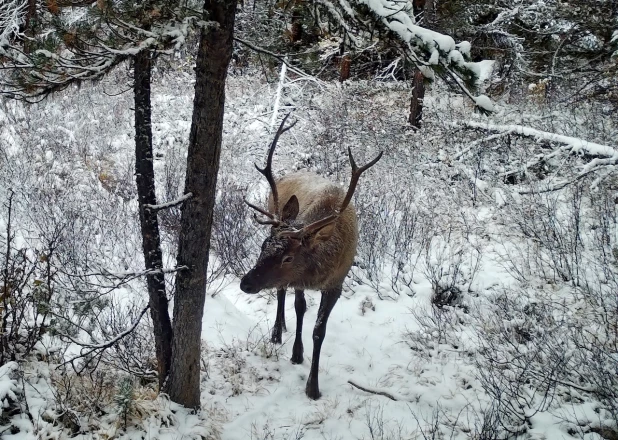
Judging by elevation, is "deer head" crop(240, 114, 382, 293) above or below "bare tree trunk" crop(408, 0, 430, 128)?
below

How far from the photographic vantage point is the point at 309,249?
13.9 ft

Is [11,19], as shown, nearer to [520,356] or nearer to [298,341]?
[298,341]

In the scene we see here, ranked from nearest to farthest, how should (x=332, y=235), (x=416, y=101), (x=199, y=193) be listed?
(x=199, y=193) < (x=332, y=235) < (x=416, y=101)

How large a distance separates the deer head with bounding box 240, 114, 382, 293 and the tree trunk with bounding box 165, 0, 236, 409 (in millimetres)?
606

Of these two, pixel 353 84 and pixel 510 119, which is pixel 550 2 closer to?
pixel 510 119

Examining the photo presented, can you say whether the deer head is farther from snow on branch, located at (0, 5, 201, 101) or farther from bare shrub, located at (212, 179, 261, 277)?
bare shrub, located at (212, 179, 261, 277)

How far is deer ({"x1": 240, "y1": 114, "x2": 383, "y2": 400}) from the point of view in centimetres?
405

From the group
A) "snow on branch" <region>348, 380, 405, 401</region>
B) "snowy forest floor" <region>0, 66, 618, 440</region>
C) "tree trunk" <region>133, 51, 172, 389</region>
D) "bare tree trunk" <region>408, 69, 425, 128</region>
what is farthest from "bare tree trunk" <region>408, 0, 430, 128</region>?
"tree trunk" <region>133, 51, 172, 389</region>

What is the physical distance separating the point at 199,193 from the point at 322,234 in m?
1.33

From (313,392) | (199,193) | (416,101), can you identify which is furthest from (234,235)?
(416,101)

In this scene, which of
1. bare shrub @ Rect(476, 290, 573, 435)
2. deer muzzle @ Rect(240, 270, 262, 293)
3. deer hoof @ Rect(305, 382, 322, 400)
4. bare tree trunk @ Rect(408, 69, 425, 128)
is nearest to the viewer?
bare shrub @ Rect(476, 290, 573, 435)

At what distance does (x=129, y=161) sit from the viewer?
373 inches

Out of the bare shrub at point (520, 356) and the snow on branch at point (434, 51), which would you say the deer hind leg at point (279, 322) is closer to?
the bare shrub at point (520, 356)

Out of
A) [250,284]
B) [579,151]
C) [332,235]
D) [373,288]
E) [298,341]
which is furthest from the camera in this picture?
[373,288]
